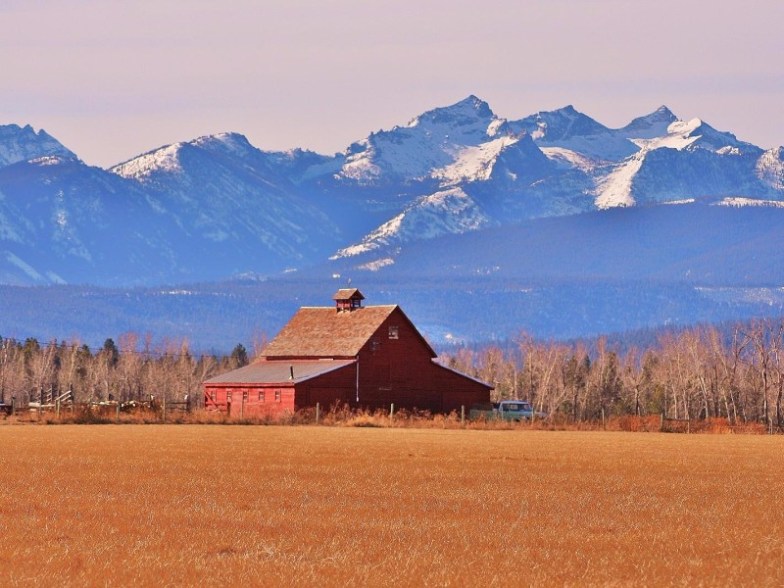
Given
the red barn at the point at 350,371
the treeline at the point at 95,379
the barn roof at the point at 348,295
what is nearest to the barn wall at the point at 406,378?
the red barn at the point at 350,371

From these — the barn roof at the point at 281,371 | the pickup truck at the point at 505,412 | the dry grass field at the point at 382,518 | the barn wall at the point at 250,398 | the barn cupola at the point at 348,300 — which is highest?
the barn cupola at the point at 348,300

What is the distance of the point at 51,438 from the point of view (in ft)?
205

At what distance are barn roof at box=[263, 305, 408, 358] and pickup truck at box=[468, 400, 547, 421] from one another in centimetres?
801

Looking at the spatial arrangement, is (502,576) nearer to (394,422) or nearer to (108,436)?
(108,436)

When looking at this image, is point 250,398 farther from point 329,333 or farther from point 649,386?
point 649,386

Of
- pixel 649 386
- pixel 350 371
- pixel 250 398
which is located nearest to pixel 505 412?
pixel 350 371

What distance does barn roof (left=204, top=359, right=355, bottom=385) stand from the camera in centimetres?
10362

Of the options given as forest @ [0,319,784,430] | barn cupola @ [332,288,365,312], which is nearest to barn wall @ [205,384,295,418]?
barn cupola @ [332,288,365,312]

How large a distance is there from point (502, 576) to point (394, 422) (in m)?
64.5

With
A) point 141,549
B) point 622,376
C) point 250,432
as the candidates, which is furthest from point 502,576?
point 622,376

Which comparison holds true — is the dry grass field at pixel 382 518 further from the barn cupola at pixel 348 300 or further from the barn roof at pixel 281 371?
the barn cupola at pixel 348 300

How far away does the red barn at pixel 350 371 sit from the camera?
10419cm

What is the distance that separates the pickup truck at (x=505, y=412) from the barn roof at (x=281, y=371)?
329 inches

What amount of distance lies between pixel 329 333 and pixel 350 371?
241 inches
